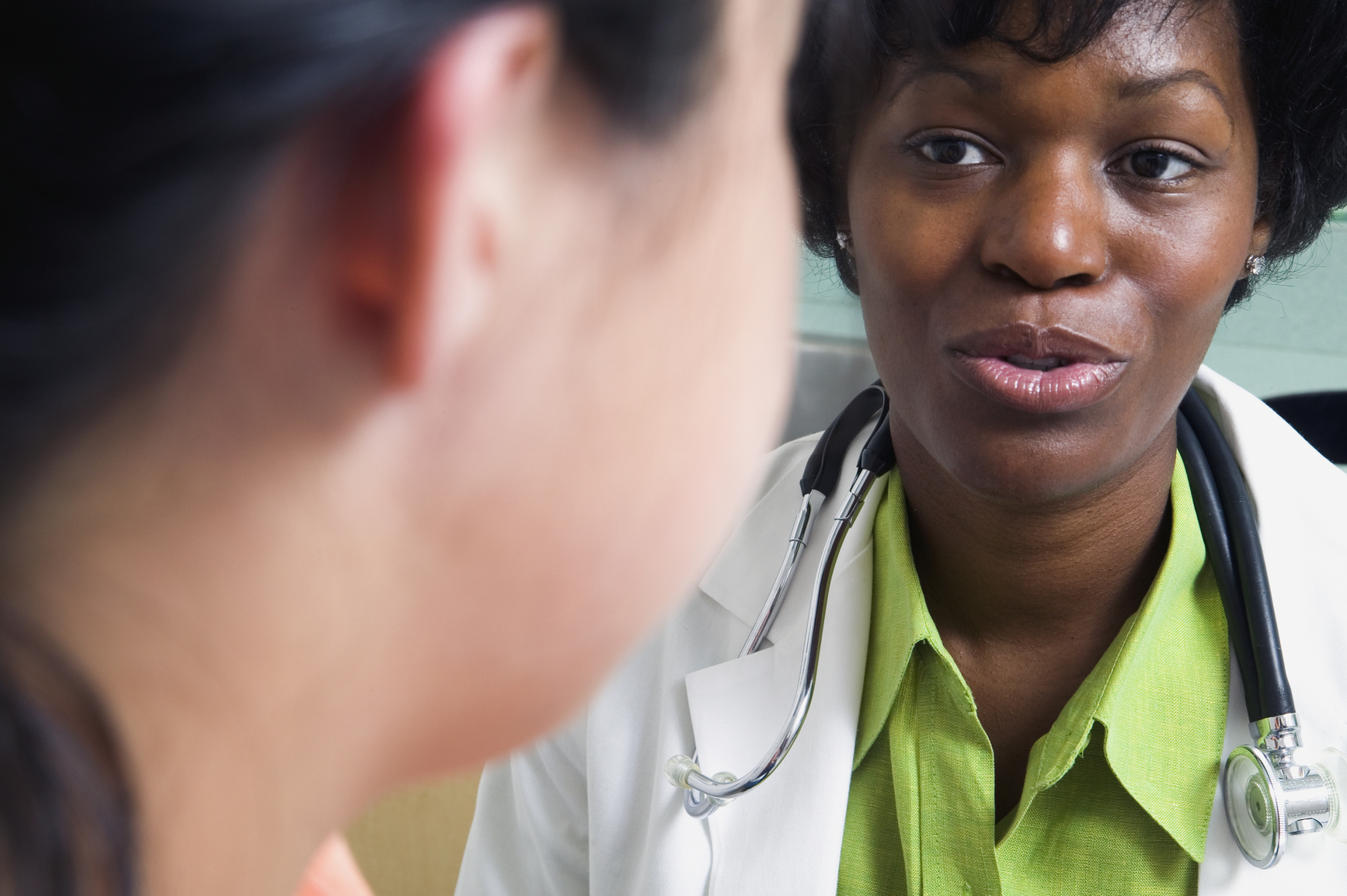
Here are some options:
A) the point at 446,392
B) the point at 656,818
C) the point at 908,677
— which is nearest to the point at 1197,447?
the point at 908,677

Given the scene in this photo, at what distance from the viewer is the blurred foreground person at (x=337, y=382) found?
0.25 m

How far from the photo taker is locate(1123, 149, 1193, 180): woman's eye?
86cm

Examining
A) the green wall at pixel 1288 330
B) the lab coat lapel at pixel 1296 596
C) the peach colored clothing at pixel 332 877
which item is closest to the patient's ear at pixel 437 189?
the peach colored clothing at pixel 332 877

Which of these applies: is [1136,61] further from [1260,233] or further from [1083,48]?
[1260,233]

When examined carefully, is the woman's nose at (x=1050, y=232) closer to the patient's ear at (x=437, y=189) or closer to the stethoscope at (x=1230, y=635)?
the stethoscope at (x=1230, y=635)

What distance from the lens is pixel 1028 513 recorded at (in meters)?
0.97

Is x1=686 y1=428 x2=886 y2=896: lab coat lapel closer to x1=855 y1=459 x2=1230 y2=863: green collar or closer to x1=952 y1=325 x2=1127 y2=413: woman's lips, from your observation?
x1=855 y1=459 x2=1230 y2=863: green collar

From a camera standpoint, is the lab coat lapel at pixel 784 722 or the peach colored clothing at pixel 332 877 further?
the lab coat lapel at pixel 784 722

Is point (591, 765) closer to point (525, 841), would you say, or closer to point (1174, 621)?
point (525, 841)

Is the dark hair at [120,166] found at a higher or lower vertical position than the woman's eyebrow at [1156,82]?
lower

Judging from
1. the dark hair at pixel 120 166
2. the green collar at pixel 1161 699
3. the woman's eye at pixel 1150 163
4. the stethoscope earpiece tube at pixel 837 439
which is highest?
the woman's eye at pixel 1150 163

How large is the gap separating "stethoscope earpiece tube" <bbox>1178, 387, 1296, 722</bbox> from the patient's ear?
0.79 metres

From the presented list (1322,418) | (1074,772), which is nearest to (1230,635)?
(1074,772)

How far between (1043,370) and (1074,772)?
0.33m
